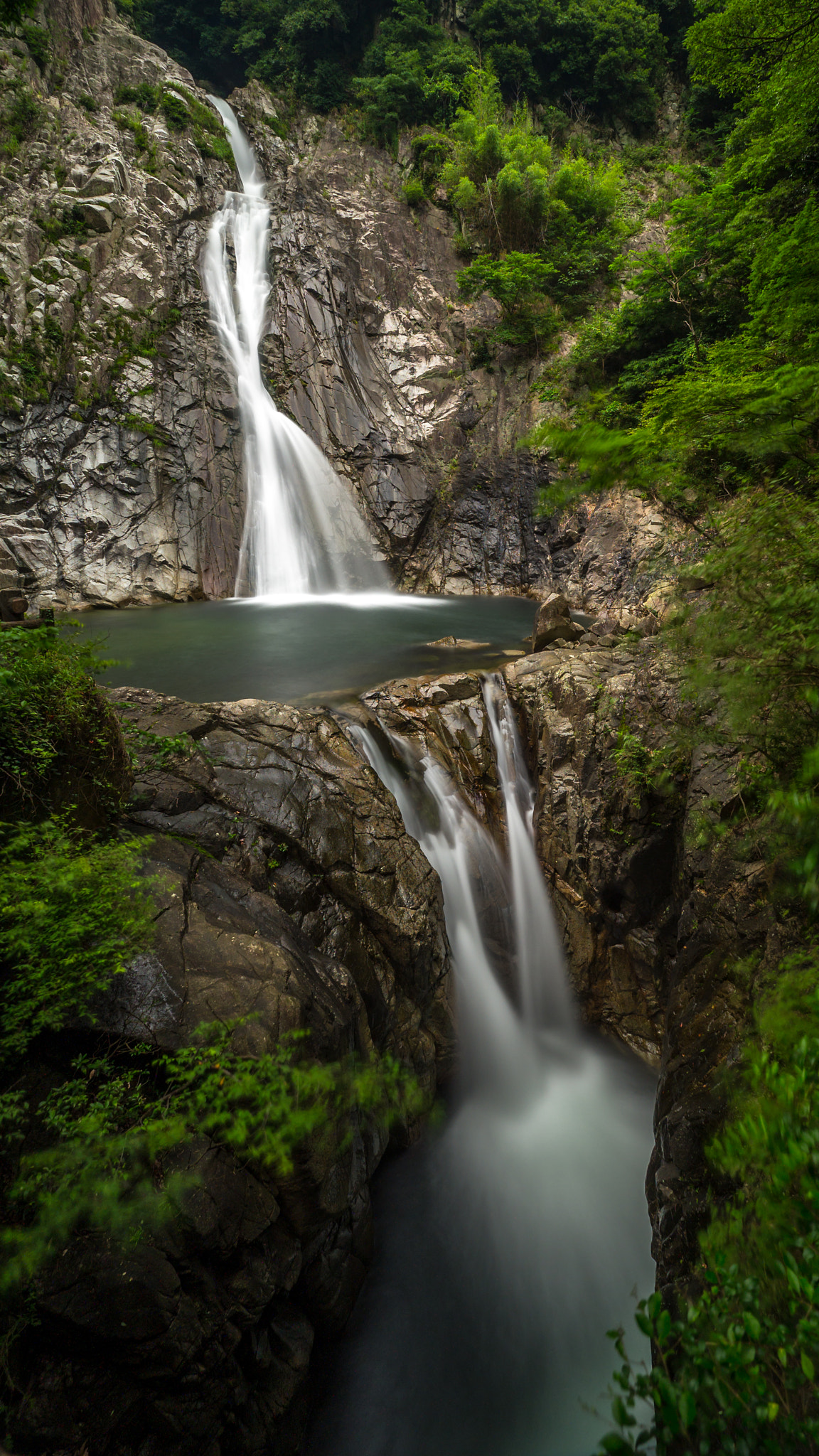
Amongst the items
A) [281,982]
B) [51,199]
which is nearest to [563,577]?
[281,982]

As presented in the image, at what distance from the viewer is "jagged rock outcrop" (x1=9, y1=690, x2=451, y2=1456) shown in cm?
237

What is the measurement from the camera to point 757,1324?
136 centimetres

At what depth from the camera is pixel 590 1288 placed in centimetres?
432

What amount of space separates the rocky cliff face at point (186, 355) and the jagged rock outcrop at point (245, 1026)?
1212 centimetres

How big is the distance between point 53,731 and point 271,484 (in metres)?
15.9

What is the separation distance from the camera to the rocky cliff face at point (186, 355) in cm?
1462

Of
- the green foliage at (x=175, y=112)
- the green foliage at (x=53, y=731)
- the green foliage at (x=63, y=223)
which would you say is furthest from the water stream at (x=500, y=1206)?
the green foliage at (x=175, y=112)

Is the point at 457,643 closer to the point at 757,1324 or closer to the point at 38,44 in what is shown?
the point at 757,1324

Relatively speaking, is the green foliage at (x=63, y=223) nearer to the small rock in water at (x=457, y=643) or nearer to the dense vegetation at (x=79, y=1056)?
the small rock in water at (x=457, y=643)

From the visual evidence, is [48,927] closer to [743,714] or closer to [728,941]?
[743,714]

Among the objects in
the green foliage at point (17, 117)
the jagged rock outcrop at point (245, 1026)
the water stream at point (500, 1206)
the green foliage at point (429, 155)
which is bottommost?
the water stream at point (500, 1206)

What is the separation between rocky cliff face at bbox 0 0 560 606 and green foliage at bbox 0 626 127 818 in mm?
12500

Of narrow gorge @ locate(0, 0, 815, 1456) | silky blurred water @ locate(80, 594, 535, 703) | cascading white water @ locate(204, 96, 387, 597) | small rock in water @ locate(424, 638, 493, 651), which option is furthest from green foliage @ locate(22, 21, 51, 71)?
small rock in water @ locate(424, 638, 493, 651)

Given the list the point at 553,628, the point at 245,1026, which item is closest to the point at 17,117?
the point at 553,628
